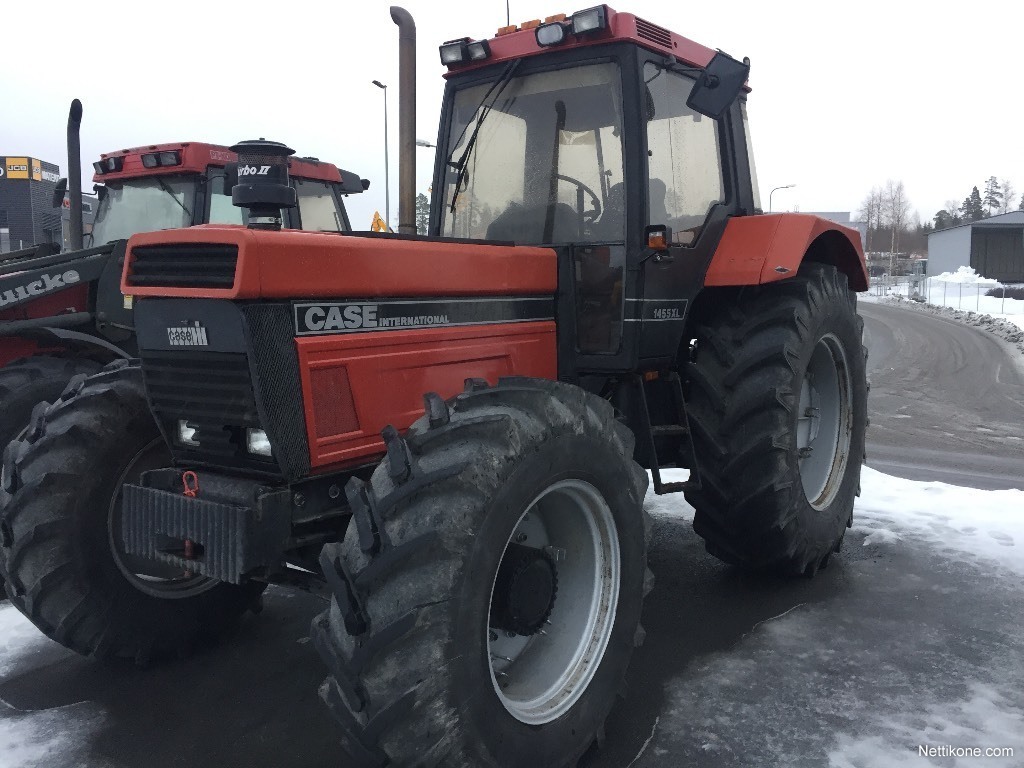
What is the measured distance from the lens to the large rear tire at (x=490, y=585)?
2.27 m

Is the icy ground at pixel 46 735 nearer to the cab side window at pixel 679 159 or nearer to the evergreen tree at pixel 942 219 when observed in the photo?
the cab side window at pixel 679 159

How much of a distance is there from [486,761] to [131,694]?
1.86m

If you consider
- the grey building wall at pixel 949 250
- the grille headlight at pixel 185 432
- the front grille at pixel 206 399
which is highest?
the grey building wall at pixel 949 250

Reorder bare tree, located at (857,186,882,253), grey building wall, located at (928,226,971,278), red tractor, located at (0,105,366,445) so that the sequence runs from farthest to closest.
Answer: bare tree, located at (857,186,882,253)
grey building wall, located at (928,226,971,278)
red tractor, located at (0,105,366,445)

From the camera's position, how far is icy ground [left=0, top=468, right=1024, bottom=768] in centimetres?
302

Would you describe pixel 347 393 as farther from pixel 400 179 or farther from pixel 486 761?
pixel 400 179

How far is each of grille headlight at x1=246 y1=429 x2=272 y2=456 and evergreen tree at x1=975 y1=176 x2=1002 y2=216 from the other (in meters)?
123

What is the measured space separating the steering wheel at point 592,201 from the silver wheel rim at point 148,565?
211 centimetres

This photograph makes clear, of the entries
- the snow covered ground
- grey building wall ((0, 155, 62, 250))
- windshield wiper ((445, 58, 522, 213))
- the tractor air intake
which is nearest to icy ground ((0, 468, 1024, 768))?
the tractor air intake

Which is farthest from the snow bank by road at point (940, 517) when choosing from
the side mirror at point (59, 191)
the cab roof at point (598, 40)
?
the side mirror at point (59, 191)

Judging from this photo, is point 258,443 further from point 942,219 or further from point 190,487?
point 942,219

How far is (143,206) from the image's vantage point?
7.08m

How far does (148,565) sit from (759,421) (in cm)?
281

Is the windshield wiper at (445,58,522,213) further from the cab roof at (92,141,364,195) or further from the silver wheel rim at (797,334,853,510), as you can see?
the cab roof at (92,141,364,195)
